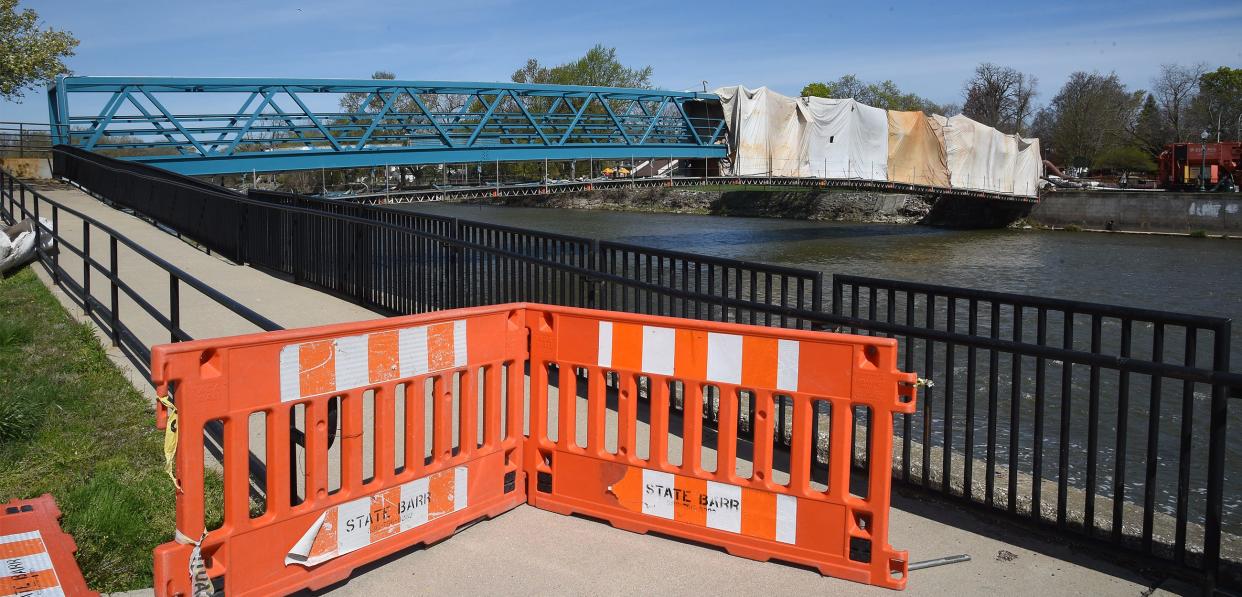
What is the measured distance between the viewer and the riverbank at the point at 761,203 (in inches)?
2266

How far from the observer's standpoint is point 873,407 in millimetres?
4242

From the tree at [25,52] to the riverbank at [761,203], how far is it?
21.3 meters

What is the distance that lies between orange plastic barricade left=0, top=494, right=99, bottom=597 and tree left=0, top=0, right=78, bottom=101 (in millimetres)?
36884

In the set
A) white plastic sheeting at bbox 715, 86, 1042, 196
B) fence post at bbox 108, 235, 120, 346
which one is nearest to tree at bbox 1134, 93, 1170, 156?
white plastic sheeting at bbox 715, 86, 1042, 196

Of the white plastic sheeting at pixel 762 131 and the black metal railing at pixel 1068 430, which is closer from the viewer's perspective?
the black metal railing at pixel 1068 430

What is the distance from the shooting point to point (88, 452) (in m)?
5.48

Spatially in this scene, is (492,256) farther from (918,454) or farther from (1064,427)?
(1064,427)

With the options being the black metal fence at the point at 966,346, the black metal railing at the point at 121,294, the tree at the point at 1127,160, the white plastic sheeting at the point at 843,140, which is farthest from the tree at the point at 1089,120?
the black metal railing at the point at 121,294

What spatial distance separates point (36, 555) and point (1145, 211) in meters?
49.8

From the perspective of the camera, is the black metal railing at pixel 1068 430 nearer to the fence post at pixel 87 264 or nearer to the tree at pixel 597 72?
the fence post at pixel 87 264

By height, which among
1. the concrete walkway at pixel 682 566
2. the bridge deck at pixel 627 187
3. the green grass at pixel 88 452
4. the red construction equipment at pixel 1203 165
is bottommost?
the concrete walkway at pixel 682 566

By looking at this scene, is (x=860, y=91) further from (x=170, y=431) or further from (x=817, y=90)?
(x=170, y=431)

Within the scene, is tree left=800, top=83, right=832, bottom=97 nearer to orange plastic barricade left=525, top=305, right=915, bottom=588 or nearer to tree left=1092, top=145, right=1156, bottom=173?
tree left=1092, top=145, right=1156, bottom=173

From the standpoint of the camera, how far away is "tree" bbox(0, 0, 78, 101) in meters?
35.1
